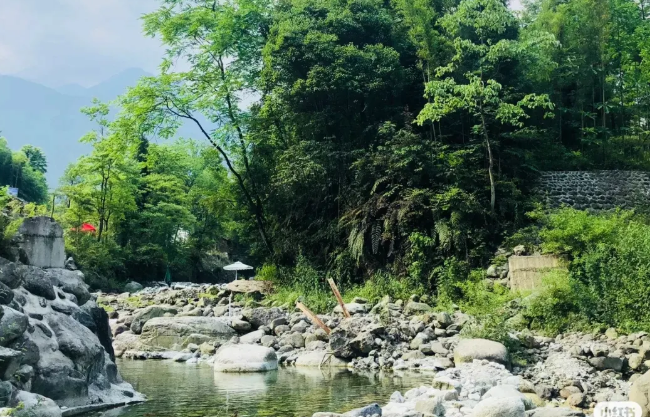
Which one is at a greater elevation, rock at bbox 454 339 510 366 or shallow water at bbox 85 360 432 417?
rock at bbox 454 339 510 366

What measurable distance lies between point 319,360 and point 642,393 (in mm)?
6208

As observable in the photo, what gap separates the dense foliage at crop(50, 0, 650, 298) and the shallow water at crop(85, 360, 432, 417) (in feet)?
17.7

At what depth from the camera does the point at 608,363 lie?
339 inches

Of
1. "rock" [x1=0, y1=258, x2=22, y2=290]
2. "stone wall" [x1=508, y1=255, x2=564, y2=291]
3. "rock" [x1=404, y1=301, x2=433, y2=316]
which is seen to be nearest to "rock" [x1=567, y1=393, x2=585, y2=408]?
"stone wall" [x1=508, y1=255, x2=564, y2=291]

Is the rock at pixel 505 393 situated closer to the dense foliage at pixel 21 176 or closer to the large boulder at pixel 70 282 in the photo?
the large boulder at pixel 70 282

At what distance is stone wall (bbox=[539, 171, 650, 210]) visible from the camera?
16672 mm

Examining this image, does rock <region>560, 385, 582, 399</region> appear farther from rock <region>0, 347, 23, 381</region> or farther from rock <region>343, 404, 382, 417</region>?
rock <region>0, 347, 23, 381</region>

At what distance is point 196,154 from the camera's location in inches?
1654

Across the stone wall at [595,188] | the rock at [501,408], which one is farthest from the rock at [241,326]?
the stone wall at [595,188]

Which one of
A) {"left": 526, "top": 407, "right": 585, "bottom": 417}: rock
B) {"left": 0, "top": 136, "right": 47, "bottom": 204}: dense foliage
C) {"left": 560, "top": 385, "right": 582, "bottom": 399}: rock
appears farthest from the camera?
{"left": 0, "top": 136, "right": 47, "bottom": 204}: dense foliage

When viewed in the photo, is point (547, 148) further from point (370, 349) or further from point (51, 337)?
point (51, 337)

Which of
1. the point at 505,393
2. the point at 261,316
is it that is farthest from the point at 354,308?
the point at 505,393

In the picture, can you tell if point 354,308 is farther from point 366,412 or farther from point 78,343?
point 78,343

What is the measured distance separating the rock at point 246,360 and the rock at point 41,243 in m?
4.17
